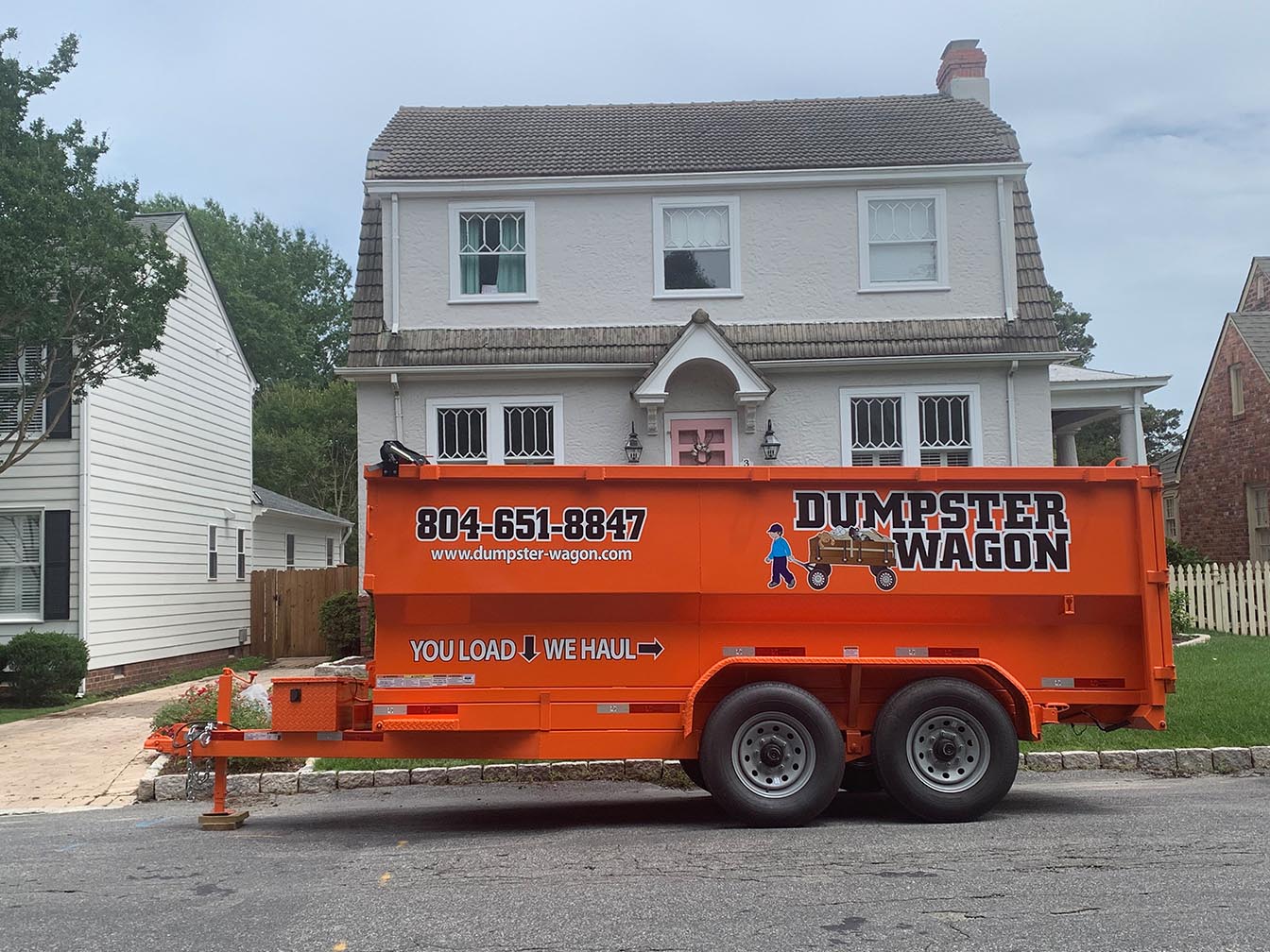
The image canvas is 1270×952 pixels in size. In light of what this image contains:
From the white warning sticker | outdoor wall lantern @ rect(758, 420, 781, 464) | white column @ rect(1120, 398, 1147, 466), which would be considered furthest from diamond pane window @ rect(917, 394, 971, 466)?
A: the white warning sticker

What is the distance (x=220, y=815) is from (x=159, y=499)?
43.9 feet

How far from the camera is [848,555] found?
26.2 feet

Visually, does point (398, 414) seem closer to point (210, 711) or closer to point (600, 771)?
point (210, 711)

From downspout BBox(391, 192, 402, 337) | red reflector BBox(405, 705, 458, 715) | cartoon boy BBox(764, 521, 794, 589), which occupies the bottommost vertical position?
red reflector BBox(405, 705, 458, 715)

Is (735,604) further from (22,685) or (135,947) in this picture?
(22,685)

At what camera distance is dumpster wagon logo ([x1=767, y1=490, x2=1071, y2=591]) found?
8.00 metres

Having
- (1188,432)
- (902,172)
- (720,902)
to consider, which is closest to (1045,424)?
(902,172)

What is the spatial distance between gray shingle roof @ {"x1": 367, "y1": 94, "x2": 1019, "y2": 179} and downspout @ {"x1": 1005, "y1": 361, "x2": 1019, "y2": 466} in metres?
3.01

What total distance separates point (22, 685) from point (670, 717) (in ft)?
39.0

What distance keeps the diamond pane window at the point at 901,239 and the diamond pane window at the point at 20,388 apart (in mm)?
11996

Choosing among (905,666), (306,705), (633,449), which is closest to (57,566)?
(633,449)

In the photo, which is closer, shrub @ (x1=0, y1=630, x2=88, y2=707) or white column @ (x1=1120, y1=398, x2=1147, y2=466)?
shrub @ (x1=0, y1=630, x2=88, y2=707)

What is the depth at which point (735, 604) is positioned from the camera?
7.96m

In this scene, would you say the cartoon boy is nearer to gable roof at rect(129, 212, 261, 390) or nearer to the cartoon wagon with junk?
the cartoon wagon with junk
